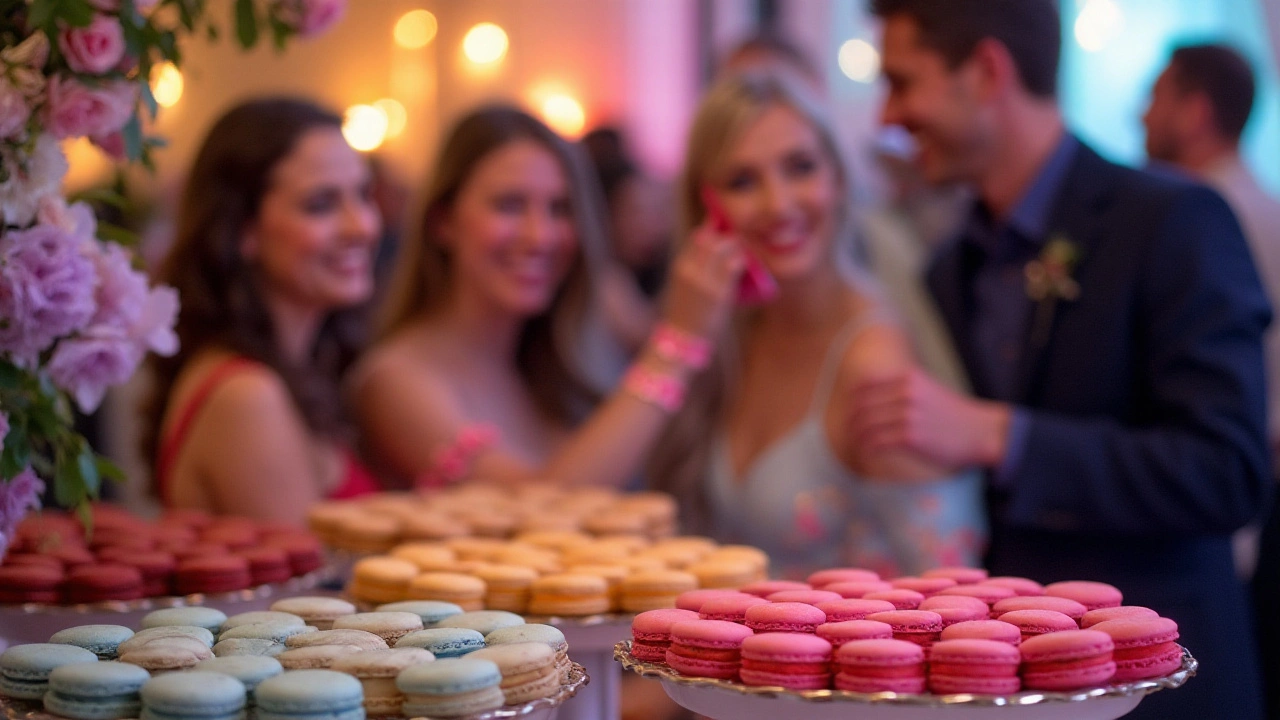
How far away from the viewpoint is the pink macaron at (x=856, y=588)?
1.31 meters

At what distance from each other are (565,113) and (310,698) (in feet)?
19.7

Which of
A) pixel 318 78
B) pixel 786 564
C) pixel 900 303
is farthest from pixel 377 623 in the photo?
pixel 318 78

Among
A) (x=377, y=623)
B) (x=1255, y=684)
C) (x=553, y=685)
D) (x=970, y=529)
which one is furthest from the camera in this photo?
(x=970, y=529)

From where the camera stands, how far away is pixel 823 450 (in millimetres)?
2459

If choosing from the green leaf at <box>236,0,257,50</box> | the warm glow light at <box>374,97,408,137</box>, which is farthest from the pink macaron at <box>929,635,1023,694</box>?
the warm glow light at <box>374,97,408,137</box>

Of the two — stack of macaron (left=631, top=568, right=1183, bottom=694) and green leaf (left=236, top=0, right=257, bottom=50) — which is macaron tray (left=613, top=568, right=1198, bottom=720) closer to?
stack of macaron (left=631, top=568, right=1183, bottom=694)

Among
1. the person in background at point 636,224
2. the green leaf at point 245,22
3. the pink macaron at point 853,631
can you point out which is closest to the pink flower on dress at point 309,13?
the green leaf at point 245,22

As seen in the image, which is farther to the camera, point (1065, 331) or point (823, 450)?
point (823, 450)

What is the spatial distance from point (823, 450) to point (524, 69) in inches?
196

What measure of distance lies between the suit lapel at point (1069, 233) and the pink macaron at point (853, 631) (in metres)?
1.30

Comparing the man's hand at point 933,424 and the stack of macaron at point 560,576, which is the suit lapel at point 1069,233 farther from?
the stack of macaron at point 560,576

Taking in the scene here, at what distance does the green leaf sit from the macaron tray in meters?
0.91

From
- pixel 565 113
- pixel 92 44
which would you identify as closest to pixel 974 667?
pixel 92 44

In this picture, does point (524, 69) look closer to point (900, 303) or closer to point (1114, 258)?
point (900, 303)
